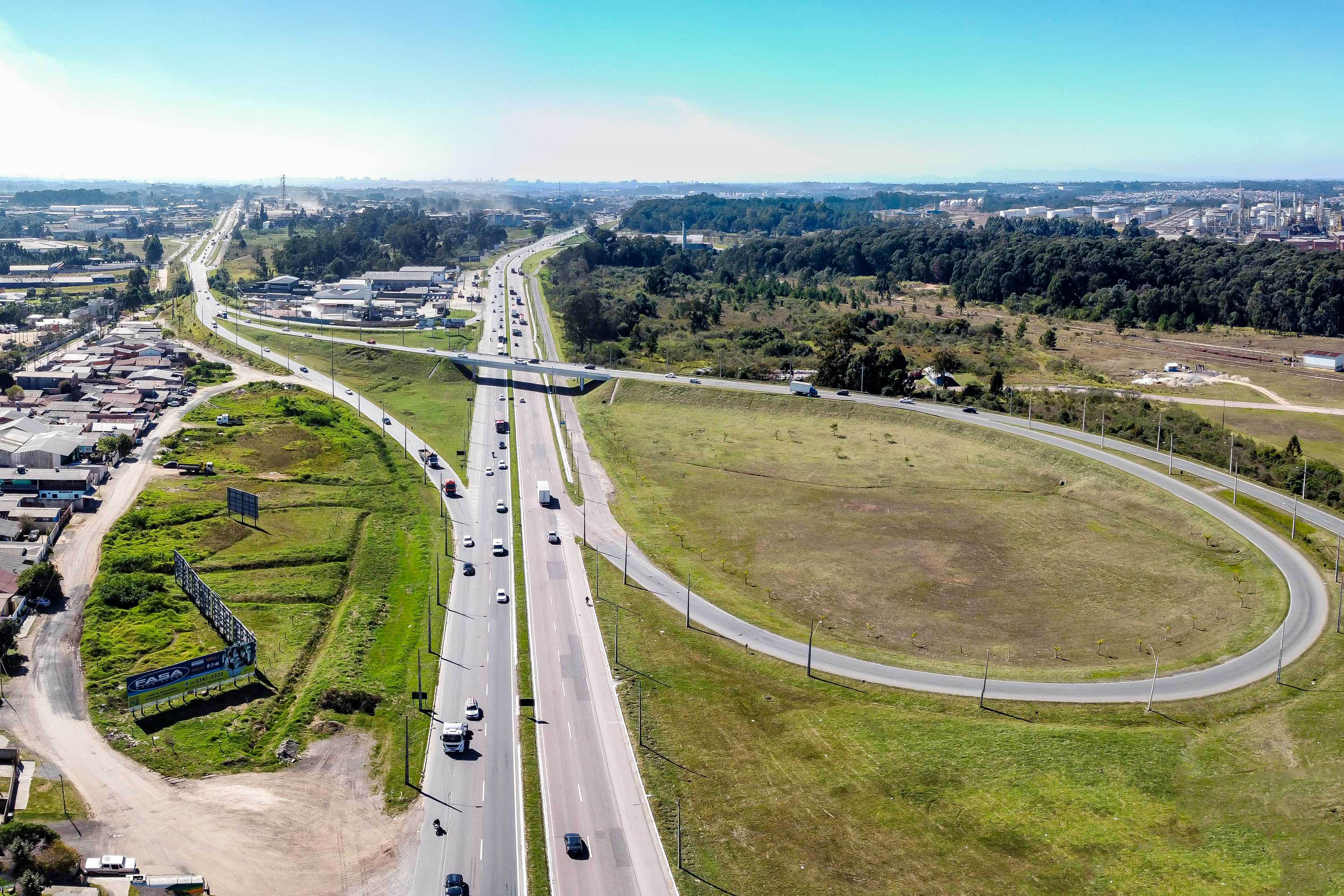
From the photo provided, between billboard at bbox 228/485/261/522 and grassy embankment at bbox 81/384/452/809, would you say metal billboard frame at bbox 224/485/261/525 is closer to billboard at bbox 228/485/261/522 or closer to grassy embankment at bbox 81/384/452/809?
billboard at bbox 228/485/261/522

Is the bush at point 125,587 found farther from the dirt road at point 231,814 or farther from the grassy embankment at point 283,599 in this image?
the dirt road at point 231,814

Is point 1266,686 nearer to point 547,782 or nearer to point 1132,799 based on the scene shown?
point 1132,799

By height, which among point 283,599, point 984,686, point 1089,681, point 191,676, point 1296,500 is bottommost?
point 1089,681

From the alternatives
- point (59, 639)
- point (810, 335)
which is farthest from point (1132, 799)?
point (810, 335)

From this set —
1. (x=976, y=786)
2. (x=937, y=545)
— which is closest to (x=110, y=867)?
(x=976, y=786)

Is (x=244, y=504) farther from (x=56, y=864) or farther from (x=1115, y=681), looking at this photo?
(x=1115, y=681)

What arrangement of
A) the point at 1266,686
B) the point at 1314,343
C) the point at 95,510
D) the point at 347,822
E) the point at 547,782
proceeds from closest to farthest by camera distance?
the point at 347,822 < the point at 547,782 < the point at 1266,686 < the point at 95,510 < the point at 1314,343
